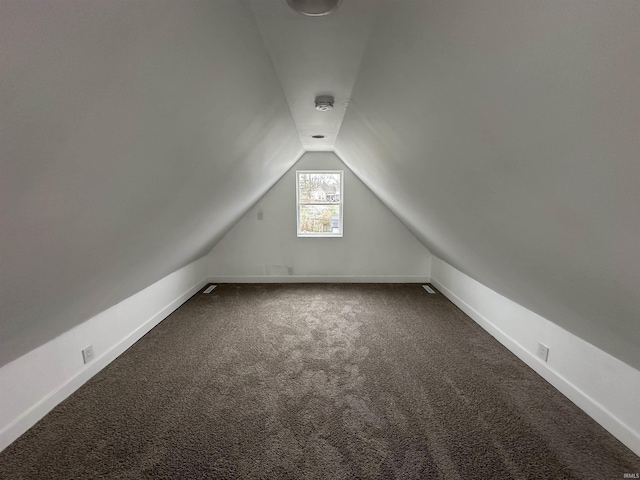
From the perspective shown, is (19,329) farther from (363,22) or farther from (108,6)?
(363,22)

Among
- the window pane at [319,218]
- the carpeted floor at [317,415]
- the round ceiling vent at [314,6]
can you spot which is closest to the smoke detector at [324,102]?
the round ceiling vent at [314,6]

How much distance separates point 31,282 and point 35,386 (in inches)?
48.8

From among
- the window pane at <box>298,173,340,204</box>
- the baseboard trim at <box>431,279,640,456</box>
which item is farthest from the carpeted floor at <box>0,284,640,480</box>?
the window pane at <box>298,173,340,204</box>

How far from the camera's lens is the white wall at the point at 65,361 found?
186 centimetres

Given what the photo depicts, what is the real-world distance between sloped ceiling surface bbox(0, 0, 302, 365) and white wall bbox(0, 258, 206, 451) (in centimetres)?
19

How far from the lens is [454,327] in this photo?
3.35 m

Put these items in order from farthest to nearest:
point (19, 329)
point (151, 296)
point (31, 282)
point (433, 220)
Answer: point (151, 296) < point (433, 220) < point (19, 329) < point (31, 282)

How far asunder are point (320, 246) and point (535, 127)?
→ 4159 mm

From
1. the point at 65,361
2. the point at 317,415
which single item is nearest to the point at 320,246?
the point at 317,415

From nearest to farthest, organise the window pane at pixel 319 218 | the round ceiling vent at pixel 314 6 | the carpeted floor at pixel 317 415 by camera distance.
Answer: the round ceiling vent at pixel 314 6 < the carpeted floor at pixel 317 415 < the window pane at pixel 319 218

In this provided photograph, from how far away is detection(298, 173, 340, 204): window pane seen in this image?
4.84 metres

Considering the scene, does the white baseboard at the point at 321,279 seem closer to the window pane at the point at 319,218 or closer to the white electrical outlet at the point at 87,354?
the window pane at the point at 319,218

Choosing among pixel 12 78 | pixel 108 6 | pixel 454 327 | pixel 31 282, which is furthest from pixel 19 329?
pixel 454 327

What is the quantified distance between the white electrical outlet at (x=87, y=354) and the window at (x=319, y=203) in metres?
2.96
